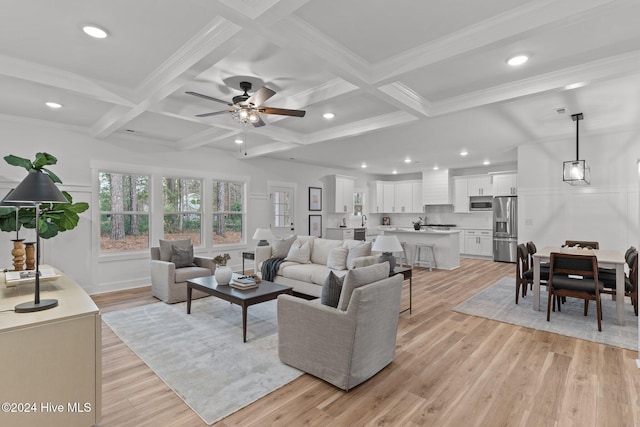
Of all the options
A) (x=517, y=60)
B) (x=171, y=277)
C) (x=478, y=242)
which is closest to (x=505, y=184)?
(x=478, y=242)

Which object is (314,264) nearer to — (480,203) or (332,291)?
(332,291)

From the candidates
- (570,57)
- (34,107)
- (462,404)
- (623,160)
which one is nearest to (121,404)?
(462,404)

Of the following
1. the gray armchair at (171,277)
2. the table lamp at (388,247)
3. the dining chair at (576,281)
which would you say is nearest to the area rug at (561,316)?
the dining chair at (576,281)

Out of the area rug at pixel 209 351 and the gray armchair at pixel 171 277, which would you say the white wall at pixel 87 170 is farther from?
the area rug at pixel 209 351

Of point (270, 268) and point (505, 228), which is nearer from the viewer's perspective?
point (270, 268)

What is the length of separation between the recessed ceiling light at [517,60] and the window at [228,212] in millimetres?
5661

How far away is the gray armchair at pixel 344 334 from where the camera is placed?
2.37m

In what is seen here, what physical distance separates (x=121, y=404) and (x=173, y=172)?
15.5 ft

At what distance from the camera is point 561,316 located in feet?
13.5

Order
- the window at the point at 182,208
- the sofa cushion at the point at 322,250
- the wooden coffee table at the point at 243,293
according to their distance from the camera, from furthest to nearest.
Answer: the window at the point at 182,208 < the sofa cushion at the point at 322,250 < the wooden coffee table at the point at 243,293

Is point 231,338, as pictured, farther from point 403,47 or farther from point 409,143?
point 409,143

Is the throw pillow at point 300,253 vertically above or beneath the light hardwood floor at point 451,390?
above

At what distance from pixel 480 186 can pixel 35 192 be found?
9705mm

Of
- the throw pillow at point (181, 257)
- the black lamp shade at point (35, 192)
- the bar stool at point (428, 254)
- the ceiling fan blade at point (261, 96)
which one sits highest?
the ceiling fan blade at point (261, 96)
